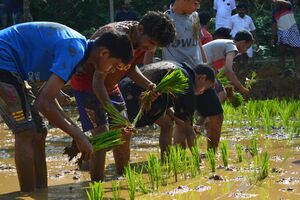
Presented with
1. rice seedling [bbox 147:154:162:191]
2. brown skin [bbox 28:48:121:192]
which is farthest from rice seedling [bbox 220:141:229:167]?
brown skin [bbox 28:48:121:192]

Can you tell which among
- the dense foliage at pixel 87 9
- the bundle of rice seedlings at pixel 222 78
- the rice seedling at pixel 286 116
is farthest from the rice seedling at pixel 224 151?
the dense foliage at pixel 87 9

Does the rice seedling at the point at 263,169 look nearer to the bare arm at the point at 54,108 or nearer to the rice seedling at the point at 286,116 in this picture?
the bare arm at the point at 54,108

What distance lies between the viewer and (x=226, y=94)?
7.75 m

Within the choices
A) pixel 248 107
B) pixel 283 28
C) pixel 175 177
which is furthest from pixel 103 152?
pixel 283 28

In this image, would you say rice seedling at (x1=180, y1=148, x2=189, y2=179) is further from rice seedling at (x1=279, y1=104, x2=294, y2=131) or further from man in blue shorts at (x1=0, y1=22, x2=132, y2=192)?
rice seedling at (x1=279, y1=104, x2=294, y2=131)

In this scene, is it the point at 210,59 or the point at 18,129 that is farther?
the point at 210,59

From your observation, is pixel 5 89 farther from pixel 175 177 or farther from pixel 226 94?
pixel 226 94

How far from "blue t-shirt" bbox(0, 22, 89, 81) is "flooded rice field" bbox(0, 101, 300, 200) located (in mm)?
825

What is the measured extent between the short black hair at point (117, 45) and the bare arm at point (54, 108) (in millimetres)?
427

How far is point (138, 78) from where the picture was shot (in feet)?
18.1

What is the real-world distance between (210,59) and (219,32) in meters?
1.61

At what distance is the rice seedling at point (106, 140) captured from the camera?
4.66 m

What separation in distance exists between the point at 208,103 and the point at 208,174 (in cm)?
127

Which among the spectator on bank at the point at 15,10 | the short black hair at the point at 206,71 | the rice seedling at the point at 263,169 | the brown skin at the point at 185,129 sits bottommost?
the rice seedling at the point at 263,169
